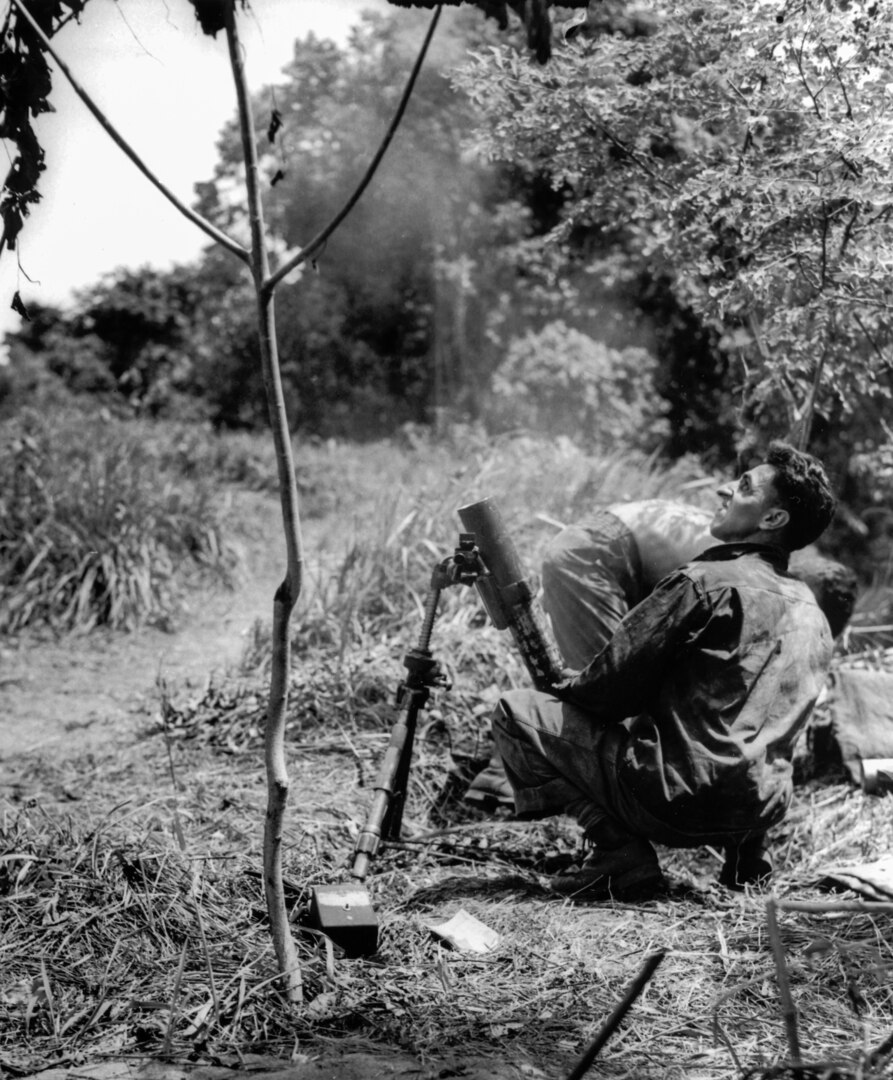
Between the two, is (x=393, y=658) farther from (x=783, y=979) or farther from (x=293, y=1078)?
(x=783, y=979)

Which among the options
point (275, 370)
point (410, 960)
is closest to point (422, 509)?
point (410, 960)

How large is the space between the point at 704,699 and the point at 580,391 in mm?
6639

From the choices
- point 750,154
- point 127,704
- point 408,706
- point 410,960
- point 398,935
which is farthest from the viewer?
point 127,704

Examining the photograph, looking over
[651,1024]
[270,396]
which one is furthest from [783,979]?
[270,396]

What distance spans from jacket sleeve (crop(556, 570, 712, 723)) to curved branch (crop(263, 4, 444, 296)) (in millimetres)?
1355

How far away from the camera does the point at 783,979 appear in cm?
150

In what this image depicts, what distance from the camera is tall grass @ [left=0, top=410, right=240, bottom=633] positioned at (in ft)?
20.6

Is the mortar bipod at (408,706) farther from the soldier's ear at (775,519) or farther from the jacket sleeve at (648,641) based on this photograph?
the soldier's ear at (775,519)

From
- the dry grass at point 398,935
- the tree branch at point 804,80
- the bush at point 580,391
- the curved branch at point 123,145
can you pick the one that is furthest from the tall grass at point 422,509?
the curved branch at point 123,145

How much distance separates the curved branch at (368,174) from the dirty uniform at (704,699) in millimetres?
1387

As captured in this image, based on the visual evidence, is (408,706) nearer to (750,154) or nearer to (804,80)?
(750,154)

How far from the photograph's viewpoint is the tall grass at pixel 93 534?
6.27 m

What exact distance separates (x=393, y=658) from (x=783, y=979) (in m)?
3.30

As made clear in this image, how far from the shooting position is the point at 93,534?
257 inches
